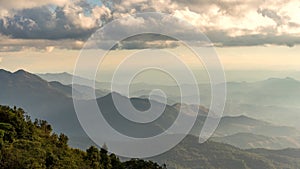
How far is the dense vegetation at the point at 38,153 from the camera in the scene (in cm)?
4838

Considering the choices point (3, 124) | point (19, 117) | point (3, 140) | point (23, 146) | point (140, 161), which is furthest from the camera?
point (140, 161)

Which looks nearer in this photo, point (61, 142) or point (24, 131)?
point (24, 131)

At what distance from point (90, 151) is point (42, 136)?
853cm

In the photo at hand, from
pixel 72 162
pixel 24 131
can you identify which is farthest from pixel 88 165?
pixel 24 131

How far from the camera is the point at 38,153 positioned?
51.3 meters

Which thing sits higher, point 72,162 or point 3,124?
point 3,124

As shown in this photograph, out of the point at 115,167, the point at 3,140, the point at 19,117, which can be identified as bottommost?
the point at 115,167

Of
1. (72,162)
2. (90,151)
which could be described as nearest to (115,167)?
(90,151)

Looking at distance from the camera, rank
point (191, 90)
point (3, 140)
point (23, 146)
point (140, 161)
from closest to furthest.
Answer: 1. point (191, 90)
2. point (23, 146)
3. point (3, 140)
4. point (140, 161)

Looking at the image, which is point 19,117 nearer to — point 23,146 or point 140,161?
point 23,146

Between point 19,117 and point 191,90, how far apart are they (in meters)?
40.7

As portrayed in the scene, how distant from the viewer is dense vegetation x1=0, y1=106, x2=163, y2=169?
4838 centimetres

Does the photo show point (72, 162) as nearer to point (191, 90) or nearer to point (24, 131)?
point (24, 131)

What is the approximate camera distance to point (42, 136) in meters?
69.2
